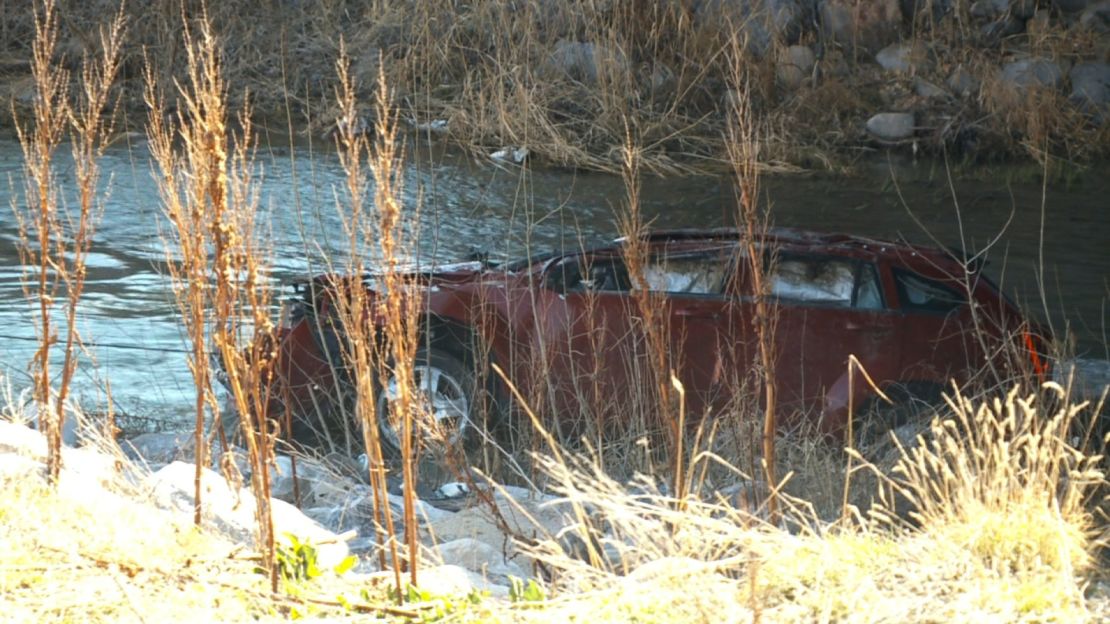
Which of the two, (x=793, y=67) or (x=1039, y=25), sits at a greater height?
(x=1039, y=25)

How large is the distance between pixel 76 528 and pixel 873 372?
5229 millimetres

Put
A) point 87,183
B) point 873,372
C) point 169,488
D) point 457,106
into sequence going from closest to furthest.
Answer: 1. point 87,183
2. point 169,488
3. point 873,372
4. point 457,106

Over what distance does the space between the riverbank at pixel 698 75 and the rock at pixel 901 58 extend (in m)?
0.04

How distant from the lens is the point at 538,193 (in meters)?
19.0

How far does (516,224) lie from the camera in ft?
55.8

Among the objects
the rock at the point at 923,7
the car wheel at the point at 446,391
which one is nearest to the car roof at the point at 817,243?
the car wheel at the point at 446,391

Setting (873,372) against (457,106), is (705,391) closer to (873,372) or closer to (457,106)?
(873,372)

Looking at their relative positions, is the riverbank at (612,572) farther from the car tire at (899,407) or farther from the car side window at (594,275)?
the car side window at (594,275)

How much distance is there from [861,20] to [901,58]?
3.86 ft

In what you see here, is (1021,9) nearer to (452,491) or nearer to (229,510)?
(452,491)

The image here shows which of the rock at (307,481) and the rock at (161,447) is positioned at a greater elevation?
the rock at (307,481)

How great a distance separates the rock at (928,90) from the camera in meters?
22.9

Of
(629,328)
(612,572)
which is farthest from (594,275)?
(612,572)

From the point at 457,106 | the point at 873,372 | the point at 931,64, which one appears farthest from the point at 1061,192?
the point at 873,372
